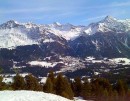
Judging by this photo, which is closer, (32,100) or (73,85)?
(32,100)

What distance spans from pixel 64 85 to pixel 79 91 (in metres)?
33.5

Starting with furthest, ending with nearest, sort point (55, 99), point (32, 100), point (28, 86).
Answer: point (28, 86) < point (55, 99) < point (32, 100)

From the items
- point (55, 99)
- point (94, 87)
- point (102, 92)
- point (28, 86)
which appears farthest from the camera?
point (94, 87)

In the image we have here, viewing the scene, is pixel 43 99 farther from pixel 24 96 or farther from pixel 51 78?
pixel 51 78

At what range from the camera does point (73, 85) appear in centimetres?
13738

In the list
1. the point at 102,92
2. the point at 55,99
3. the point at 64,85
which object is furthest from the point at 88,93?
the point at 55,99

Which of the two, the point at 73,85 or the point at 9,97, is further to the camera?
the point at 73,85

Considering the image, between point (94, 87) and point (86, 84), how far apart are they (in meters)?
5.08

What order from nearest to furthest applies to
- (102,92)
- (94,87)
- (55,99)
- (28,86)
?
(55,99), (28,86), (102,92), (94,87)

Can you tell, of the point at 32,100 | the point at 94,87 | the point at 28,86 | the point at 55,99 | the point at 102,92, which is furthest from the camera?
the point at 94,87

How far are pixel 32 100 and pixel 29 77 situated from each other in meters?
64.8

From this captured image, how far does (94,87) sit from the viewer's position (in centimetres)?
13325

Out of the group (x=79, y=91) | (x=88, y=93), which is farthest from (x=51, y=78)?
(x=79, y=91)

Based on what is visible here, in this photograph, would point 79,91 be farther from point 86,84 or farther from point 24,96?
point 24,96
